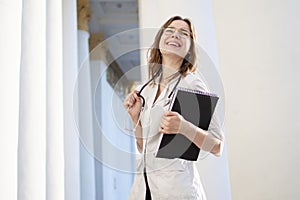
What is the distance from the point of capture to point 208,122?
2.40 ft

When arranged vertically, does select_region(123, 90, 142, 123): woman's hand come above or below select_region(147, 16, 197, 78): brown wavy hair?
below

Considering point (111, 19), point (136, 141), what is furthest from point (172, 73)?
point (111, 19)

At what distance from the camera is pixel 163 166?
76cm

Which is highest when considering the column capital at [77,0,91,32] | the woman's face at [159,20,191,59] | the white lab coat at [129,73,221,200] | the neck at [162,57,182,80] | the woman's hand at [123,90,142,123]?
the column capital at [77,0,91,32]

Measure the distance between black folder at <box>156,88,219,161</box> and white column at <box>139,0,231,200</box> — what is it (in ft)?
0.61

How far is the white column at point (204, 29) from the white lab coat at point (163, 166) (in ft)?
0.42

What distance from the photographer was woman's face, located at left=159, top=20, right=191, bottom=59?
781 mm
